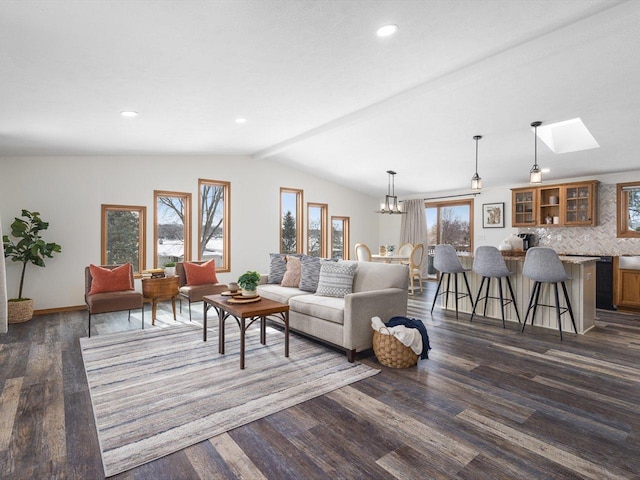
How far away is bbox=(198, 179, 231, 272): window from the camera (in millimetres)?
6945

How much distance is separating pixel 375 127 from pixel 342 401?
4077 mm

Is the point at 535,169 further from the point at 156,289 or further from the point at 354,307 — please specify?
the point at 156,289

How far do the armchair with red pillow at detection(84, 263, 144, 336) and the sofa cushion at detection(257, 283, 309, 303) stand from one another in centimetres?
157

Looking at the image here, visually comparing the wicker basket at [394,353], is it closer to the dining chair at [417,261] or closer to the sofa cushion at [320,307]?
the sofa cushion at [320,307]

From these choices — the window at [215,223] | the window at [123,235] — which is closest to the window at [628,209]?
the window at [215,223]

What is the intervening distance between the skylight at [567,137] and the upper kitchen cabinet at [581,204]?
1128mm

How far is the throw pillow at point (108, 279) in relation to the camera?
4652mm

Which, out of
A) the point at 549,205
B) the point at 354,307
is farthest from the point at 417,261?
the point at 354,307

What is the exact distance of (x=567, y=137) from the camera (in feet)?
17.9

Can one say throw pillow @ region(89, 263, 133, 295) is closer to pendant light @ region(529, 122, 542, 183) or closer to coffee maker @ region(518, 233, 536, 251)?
pendant light @ region(529, 122, 542, 183)

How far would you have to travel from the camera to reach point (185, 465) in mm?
1885

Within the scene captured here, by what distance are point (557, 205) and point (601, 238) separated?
88 centimetres

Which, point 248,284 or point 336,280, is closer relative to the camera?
point 248,284

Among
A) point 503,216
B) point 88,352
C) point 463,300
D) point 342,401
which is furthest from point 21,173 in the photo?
point 503,216
